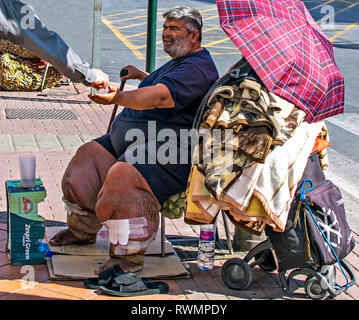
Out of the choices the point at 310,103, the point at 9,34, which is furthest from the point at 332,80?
the point at 9,34

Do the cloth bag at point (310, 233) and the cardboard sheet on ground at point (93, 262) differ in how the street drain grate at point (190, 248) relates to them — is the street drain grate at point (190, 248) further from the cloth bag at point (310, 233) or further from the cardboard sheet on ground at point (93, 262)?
the cloth bag at point (310, 233)

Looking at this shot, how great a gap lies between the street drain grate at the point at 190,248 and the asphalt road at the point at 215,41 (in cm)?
123

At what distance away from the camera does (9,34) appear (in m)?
3.71

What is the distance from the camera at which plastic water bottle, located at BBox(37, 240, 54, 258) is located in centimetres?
420

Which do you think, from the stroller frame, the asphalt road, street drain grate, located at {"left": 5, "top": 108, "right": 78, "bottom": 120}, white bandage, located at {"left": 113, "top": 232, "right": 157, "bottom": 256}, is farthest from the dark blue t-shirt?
street drain grate, located at {"left": 5, "top": 108, "right": 78, "bottom": 120}

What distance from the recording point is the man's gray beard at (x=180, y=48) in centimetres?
419

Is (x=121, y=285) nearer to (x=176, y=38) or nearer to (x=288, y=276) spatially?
(x=288, y=276)

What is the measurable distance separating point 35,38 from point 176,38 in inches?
35.7

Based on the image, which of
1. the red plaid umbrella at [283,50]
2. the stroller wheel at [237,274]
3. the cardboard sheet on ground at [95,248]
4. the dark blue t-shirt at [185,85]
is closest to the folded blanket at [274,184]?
the red plaid umbrella at [283,50]

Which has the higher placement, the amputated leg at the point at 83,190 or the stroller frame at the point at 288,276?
the amputated leg at the point at 83,190

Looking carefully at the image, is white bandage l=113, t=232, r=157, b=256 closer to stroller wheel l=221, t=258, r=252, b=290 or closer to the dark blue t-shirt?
stroller wheel l=221, t=258, r=252, b=290

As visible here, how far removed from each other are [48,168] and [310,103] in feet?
9.99

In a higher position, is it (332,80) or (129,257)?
(332,80)
